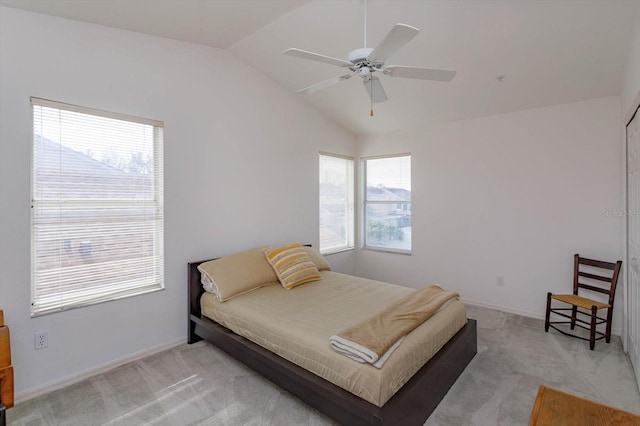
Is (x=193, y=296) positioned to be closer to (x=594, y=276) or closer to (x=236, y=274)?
(x=236, y=274)

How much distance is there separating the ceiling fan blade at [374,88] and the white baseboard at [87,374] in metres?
2.84

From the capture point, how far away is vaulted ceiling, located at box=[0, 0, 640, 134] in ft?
7.84

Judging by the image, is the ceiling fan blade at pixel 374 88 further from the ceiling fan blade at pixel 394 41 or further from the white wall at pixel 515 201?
the white wall at pixel 515 201

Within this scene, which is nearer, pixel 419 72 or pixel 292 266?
pixel 419 72

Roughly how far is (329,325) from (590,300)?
9.00ft

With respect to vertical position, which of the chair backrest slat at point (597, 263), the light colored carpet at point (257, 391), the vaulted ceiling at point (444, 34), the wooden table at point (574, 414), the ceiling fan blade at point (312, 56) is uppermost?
the vaulted ceiling at point (444, 34)

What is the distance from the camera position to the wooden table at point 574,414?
4.01ft

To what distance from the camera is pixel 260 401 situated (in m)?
2.27

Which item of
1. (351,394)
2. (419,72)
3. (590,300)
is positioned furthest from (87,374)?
(590,300)

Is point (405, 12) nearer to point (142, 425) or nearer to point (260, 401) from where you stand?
point (260, 401)

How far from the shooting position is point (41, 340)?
2.41 metres

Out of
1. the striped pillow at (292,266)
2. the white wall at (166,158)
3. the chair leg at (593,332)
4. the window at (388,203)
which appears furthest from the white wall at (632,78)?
the white wall at (166,158)

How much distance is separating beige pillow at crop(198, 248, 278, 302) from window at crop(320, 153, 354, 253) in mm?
1561

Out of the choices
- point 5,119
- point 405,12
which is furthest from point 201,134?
point 405,12
